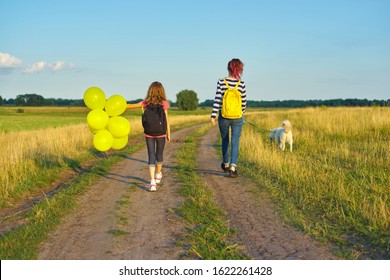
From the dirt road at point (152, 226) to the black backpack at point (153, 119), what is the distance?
4.03ft

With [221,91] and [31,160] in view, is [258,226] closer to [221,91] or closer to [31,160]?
[221,91]

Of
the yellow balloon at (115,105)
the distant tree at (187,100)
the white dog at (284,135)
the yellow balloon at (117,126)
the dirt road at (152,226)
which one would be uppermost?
the distant tree at (187,100)

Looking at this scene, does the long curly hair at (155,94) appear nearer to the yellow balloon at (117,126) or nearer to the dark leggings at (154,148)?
the dark leggings at (154,148)

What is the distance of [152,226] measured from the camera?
4848 millimetres

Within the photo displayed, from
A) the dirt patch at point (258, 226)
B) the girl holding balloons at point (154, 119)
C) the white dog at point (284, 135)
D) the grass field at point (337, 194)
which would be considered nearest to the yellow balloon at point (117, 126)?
the girl holding balloons at point (154, 119)

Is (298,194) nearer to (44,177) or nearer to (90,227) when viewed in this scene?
(90,227)

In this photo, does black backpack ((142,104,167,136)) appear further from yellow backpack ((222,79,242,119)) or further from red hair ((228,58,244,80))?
red hair ((228,58,244,80))

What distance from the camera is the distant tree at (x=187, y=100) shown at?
115625 millimetres

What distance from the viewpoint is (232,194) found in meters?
6.59

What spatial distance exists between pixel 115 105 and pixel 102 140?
87 centimetres

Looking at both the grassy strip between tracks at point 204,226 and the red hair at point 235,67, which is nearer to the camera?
the grassy strip between tracks at point 204,226

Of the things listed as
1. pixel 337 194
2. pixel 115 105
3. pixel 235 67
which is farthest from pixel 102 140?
pixel 337 194

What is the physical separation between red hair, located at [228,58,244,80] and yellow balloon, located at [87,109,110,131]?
308 centimetres

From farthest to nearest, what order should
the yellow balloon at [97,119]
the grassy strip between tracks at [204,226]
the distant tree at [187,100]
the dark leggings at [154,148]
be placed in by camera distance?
the distant tree at [187,100], the yellow balloon at [97,119], the dark leggings at [154,148], the grassy strip between tracks at [204,226]
